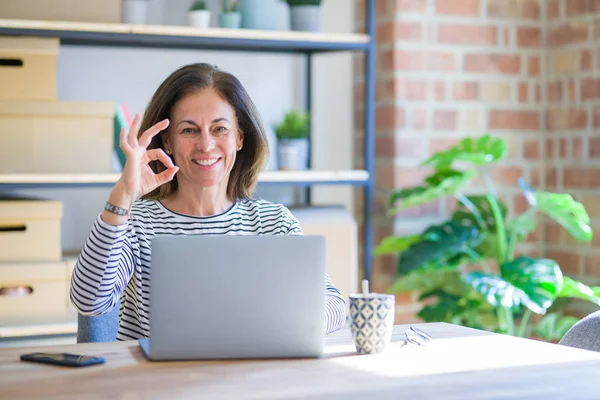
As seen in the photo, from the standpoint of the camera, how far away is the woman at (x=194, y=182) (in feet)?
6.59

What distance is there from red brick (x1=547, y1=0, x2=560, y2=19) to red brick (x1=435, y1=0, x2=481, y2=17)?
0.30 m

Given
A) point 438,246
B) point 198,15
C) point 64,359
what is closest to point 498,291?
point 438,246

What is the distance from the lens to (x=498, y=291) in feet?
9.95

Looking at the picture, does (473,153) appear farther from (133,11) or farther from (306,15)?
(133,11)

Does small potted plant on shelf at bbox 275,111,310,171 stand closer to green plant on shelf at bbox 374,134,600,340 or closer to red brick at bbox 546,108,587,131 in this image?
green plant on shelf at bbox 374,134,600,340

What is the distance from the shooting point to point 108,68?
3391 millimetres

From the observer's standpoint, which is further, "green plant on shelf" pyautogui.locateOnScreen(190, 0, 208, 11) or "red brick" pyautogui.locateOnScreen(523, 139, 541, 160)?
"red brick" pyautogui.locateOnScreen(523, 139, 541, 160)

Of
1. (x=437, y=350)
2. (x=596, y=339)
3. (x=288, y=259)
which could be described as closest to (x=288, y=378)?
(x=288, y=259)

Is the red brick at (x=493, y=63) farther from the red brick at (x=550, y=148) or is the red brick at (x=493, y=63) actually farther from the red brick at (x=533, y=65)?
the red brick at (x=550, y=148)

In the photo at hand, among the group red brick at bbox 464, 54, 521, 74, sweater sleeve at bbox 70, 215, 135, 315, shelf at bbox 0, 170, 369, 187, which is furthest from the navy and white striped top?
red brick at bbox 464, 54, 521, 74

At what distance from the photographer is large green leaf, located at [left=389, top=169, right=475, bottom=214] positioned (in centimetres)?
310

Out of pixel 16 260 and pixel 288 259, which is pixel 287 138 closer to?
pixel 16 260

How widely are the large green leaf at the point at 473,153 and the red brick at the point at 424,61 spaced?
459 millimetres

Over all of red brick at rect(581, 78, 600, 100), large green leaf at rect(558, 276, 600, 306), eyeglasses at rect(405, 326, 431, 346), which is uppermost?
red brick at rect(581, 78, 600, 100)
